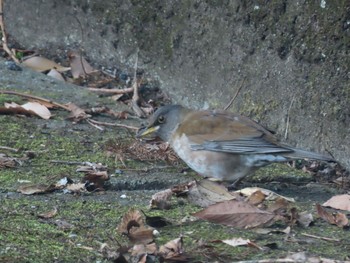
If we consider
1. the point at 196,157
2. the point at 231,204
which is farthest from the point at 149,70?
the point at 231,204

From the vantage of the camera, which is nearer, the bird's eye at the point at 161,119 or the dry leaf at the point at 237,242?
the dry leaf at the point at 237,242

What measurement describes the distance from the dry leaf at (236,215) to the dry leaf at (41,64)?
3339 millimetres

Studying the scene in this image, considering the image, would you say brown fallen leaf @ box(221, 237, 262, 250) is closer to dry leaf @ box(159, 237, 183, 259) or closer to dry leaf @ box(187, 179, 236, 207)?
dry leaf @ box(159, 237, 183, 259)

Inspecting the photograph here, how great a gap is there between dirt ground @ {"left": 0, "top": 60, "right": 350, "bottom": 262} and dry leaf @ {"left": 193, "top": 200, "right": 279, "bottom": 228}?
0.04m

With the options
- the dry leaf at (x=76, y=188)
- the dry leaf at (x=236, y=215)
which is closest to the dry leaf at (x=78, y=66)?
the dry leaf at (x=76, y=188)

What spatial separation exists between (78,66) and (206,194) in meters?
2.81

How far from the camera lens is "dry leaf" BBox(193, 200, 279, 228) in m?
4.28

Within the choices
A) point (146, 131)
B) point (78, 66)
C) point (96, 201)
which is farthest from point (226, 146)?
point (78, 66)

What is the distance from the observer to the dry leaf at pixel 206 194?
471 cm

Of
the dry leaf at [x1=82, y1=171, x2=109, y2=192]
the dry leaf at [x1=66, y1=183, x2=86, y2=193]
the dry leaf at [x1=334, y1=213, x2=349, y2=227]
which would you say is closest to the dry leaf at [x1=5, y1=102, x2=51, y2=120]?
the dry leaf at [x1=82, y1=171, x2=109, y2=192]

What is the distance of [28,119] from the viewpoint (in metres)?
6.26

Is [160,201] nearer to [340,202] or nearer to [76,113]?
[340,202]

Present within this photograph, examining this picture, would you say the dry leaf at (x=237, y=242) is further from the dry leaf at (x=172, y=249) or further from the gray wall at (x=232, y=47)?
the gray wall at (x=232, y=47)

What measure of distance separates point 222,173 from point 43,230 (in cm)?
164
